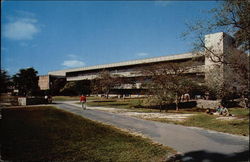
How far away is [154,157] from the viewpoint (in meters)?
5.51

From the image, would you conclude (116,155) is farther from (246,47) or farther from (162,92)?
(162,92)

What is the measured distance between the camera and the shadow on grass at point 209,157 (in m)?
5.18

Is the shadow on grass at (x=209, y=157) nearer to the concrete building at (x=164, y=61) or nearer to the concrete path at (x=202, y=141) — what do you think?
the concrete path at (x=202, y=141)

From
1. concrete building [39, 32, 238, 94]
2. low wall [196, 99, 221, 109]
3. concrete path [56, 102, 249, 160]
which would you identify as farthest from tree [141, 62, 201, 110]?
concrete path [56, 102, 249, 160]

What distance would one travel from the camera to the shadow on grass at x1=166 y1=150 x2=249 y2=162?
518 centimetres

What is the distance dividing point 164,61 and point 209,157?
131 feet

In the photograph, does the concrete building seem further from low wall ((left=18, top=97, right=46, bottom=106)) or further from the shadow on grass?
low wall ((left=18, top=97, right=46, bottom=106))

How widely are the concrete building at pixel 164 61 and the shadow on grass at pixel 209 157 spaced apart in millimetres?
5045

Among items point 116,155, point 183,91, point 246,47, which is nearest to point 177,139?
point 116,155

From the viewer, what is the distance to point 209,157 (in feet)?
17.6

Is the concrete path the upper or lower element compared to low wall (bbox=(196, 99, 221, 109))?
lower

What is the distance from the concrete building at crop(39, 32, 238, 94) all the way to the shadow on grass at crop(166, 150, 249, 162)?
5.04 meters

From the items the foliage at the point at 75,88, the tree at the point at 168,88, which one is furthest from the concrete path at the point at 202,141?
the foliage at the point at 75,88

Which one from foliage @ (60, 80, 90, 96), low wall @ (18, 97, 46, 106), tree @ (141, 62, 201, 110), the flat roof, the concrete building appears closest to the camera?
the concrete building
